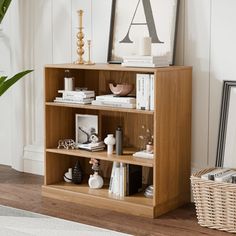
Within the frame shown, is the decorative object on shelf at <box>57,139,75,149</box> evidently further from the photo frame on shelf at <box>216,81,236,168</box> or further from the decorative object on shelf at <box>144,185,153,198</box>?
the photo frame on shelf at <box>216,81,236,168</box>

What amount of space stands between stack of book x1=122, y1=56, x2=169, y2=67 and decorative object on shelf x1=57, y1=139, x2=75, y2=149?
73 centimetres

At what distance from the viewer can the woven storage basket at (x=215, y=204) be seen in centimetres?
317

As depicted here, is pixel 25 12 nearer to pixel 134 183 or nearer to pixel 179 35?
pixel 179 35

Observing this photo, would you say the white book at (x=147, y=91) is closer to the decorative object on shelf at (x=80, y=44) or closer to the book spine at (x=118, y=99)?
the book spine at (x=118, y=99)

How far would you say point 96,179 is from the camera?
383cm

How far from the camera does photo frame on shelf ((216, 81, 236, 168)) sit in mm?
3488

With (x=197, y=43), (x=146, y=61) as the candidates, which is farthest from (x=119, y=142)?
(x=197, y=43)

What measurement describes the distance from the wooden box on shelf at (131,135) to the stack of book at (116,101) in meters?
0.04

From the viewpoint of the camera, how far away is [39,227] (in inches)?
128

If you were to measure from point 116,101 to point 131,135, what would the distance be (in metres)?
0.42

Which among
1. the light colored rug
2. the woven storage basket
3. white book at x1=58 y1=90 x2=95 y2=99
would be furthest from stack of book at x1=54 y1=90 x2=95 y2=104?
the woven storage basket

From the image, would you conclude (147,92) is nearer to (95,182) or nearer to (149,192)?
(149,192)

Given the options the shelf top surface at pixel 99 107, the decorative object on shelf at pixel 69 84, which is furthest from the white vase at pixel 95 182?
the decorative object on shelf at pixel 69 84

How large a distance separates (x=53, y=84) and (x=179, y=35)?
884 mm
